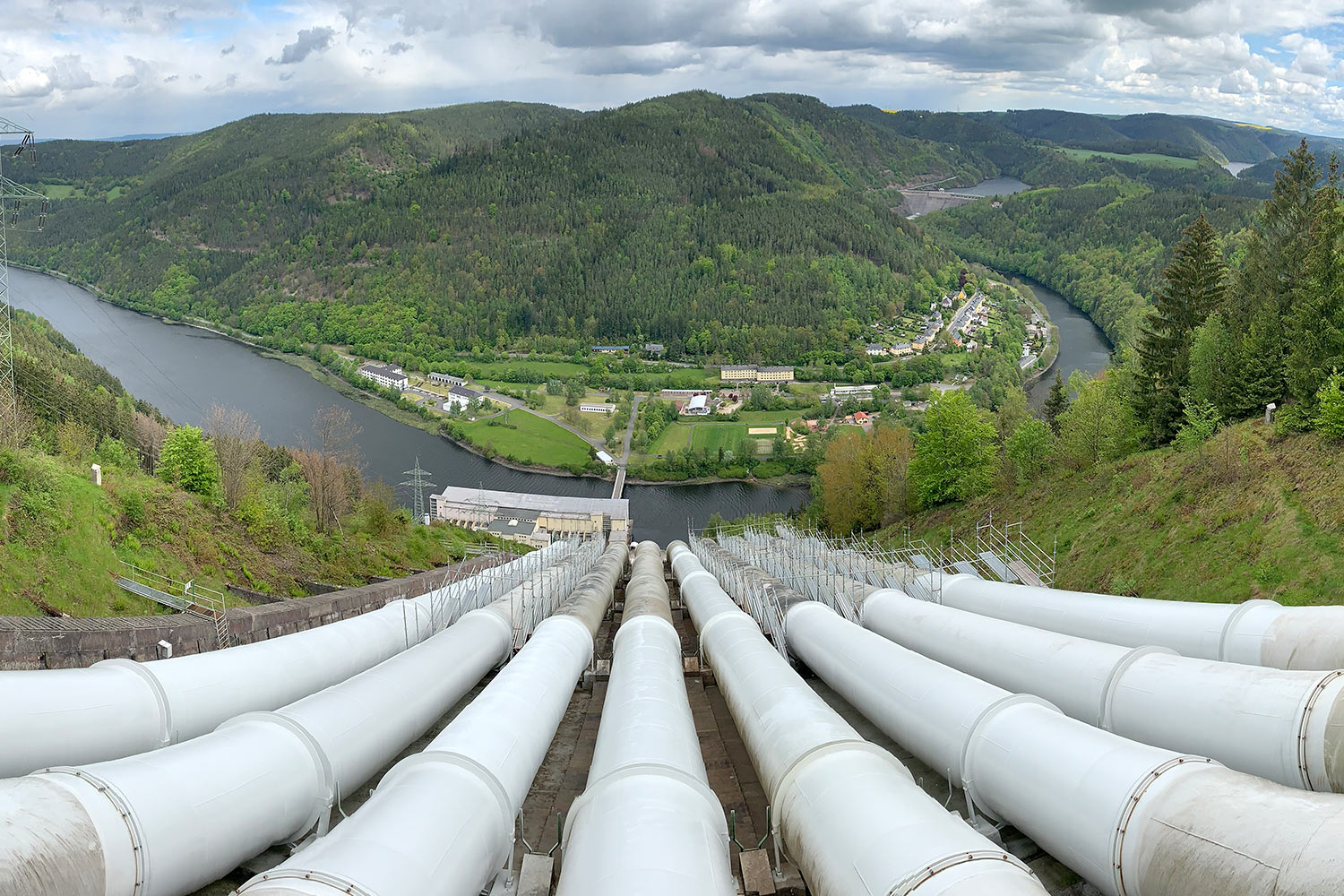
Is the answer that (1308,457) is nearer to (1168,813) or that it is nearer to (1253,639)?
(1253,639)

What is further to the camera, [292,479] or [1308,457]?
[292,479]

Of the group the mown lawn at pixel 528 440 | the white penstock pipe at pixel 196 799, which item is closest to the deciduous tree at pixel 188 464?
the white penstock pipe at pixel 196 799

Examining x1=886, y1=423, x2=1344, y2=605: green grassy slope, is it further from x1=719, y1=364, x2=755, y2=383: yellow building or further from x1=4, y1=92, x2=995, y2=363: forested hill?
x1=4, y1=92, x2=995, y2=363: forested hill

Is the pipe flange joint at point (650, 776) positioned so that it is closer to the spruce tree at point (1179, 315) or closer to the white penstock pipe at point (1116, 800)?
the white penstock pipe at point (1116, 800)

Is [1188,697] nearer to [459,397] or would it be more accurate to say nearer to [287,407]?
[459,397]

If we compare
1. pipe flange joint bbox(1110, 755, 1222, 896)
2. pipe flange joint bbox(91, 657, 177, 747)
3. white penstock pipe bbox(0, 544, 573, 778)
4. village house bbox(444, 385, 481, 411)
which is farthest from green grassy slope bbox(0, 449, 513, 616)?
village house bbox(444, 385, 481, 411)

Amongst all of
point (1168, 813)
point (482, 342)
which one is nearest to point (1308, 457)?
point (1168, 813)

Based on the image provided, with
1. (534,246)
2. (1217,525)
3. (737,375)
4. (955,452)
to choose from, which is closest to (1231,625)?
(1217,525)
